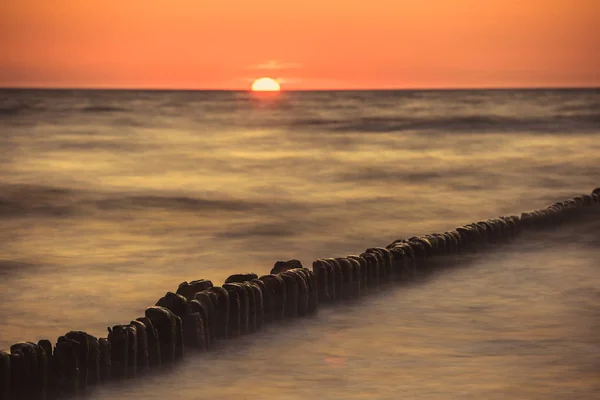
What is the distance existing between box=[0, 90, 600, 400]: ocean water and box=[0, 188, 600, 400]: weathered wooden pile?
17 centimetres

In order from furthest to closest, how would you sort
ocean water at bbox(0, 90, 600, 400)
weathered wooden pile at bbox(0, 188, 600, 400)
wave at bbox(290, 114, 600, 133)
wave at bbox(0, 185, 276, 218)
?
1. wave at bbox(290, 114, 600, 133)
2. wave at bbox(0, 185, 276, 218)
3. ocean water at bbox(0, 90, 600, 400)
4. weathered wooden pile at bbox(0, 188, 600, 400)

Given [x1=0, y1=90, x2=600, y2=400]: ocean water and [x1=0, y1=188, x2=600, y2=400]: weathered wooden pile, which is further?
[x1=0, y1=90, x2=600, y2=400]: ocean water

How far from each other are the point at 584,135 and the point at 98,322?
42.3 meters

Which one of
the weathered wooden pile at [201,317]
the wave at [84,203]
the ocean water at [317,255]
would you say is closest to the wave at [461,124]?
the ocean water at [317,255]

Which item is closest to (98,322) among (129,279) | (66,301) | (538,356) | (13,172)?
(66,301)

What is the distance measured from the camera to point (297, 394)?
275 inches

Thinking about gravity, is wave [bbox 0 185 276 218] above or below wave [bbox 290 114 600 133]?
below

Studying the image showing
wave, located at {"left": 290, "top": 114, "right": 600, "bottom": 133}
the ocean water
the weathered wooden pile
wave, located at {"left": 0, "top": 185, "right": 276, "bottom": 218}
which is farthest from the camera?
wave, located at {"left": 290, "top": 114, "right": 600, "bottom": 133}

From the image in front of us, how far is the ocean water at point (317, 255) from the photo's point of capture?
24.4 ft

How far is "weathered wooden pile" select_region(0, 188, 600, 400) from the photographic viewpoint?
6.46 meters

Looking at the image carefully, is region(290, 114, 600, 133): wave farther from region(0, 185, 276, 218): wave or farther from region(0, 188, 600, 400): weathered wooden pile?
region(0, 188, 600, 400): weathered wooden pile

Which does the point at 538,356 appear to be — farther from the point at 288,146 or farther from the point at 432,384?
the point at 288,146

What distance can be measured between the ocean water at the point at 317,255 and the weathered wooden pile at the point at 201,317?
0.55ft

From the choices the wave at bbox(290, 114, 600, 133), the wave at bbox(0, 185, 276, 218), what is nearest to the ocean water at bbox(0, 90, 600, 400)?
the wave at bbox(0, 185, 276, 218)
